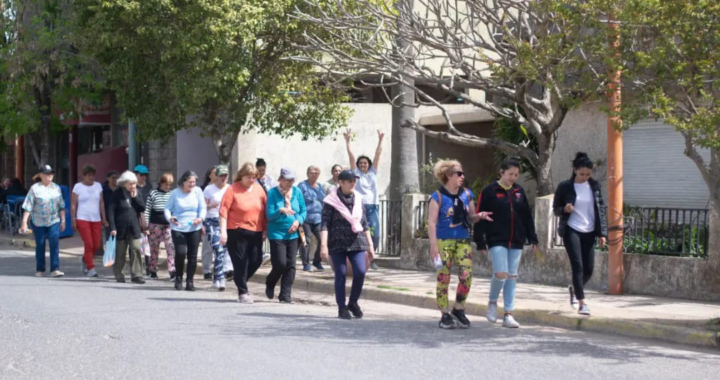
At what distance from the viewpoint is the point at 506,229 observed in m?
10.4

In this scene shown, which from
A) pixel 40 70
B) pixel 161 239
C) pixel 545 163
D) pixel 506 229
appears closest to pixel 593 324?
pixel 506 229

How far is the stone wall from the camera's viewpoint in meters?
12.3

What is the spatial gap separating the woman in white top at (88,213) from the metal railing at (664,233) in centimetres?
810

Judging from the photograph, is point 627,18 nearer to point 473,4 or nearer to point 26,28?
point 473,4

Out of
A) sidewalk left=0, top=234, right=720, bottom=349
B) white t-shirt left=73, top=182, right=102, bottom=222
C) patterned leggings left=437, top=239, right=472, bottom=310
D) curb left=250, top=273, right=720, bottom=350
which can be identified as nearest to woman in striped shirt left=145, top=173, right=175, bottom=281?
white t-shirt left=73, top=182, right=102, bottom=222

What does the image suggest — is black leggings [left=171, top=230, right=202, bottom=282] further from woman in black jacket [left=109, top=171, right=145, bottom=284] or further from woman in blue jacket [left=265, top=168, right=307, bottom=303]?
woman in blue jacket [left=265, top=168, right=307, bottom=303]

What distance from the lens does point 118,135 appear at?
30.8 meters

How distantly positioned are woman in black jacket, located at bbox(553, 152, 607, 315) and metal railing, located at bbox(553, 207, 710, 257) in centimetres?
197

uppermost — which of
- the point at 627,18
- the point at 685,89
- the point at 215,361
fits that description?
the point at 627,18

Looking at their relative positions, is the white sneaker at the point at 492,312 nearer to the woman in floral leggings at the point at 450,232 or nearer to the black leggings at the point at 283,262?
the woman in floral leggings at the point at 450,232

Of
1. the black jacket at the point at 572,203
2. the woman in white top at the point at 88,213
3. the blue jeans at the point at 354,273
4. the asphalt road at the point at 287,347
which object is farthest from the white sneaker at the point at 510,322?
the woman in white top at the point at 88,213

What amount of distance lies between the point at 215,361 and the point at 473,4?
797 cm

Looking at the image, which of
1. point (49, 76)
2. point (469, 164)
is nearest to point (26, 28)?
point (49, 76)

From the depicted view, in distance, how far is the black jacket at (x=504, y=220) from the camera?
10.4 meters
